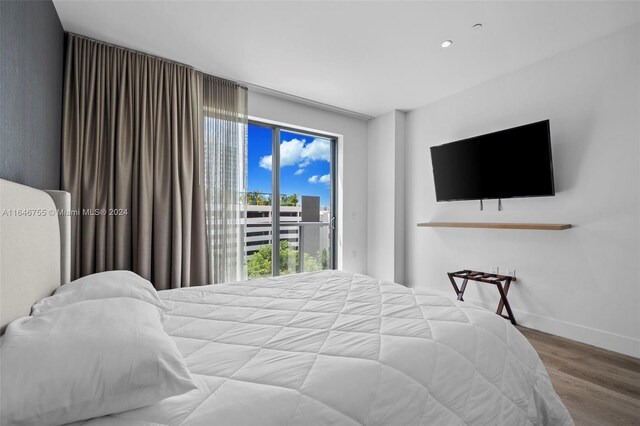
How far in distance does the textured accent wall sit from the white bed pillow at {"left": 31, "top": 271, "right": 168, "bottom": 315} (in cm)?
58

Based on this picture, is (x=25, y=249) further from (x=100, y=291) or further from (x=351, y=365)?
(x=351, y=365)

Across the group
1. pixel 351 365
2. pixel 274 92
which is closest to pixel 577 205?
pixel 351 365

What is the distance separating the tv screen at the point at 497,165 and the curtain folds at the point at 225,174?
2.34m

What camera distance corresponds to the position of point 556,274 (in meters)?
2.74

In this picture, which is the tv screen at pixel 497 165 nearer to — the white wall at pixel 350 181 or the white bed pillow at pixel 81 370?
the white wall at pixel 350 181

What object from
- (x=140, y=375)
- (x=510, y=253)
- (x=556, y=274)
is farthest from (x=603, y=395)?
(x=140, y=375)

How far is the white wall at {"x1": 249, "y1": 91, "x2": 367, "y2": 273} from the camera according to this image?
4168 mm

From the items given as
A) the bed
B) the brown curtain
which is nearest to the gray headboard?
the bed

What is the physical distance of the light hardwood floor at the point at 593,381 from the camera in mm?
1609

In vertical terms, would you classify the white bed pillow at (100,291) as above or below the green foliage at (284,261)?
above

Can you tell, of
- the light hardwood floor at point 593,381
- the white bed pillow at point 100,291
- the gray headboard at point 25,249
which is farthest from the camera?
the light hardwood floor at point 593,381

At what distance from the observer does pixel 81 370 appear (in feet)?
2.14

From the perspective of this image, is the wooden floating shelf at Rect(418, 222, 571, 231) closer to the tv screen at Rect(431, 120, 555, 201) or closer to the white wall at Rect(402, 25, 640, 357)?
the white wall at Rect(402, 25, 640, 357)

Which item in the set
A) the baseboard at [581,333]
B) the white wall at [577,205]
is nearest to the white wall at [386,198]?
the white wall at [577,205]
